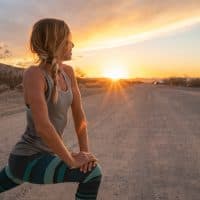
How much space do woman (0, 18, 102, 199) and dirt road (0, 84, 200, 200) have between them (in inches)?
86.3

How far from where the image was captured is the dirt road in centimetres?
596

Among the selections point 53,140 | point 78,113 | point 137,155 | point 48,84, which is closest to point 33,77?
point 48,84

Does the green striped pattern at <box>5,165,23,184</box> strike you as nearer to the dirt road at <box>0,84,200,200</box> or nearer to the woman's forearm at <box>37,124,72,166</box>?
the woman's forearm at <box>37,124,72,166</box>

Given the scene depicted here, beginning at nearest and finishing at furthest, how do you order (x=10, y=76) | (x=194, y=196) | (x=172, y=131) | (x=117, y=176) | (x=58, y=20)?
(x=58, y=20), (x=194, y=196), (x=117, y=176), (x=172, y=131), (x=10, y=76)

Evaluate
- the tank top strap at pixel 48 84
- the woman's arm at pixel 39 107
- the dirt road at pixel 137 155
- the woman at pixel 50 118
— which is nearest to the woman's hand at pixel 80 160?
the woman at pixel 50 118

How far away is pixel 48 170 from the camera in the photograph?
3547 mm

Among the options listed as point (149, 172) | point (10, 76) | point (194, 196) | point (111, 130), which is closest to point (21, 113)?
point (111, 130)

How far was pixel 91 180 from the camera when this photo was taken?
3555mm

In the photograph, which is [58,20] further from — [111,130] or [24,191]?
[111,130]

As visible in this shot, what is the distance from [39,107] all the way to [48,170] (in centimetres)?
44

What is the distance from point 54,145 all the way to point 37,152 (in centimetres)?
21

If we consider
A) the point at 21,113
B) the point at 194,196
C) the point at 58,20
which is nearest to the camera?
the point at 58,20

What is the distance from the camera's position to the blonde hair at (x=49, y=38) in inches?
131

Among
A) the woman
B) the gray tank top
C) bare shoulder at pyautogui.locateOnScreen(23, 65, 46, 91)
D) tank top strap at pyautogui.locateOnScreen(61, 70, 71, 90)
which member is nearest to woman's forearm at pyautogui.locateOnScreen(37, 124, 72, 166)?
the woman
